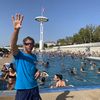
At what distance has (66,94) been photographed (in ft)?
24.7

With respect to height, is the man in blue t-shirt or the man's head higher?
the man's head

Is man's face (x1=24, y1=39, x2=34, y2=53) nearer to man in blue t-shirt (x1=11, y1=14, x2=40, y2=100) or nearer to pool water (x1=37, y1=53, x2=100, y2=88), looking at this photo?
man in blue t-shirt (x1=11, y1=14, x2=40, y2=100)

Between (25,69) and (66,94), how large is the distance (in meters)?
3.14

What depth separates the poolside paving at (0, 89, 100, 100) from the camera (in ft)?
24.0

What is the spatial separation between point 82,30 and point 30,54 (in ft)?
364

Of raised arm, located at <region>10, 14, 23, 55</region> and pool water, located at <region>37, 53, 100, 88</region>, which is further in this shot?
pool water, located at <region>37, 53, 100, 88</region>

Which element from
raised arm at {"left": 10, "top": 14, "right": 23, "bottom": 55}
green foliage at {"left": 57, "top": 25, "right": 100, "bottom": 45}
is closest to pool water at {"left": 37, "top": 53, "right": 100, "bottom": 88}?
raised arm at {"left": 10, "top": 14, "right": 23, "bottom": 55}

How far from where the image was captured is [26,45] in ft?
15.0

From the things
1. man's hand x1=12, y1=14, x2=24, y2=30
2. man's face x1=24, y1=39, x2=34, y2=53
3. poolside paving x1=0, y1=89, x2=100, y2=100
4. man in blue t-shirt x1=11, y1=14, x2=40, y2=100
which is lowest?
poolside paving x1=0, y1=89, x2=100, y2=100

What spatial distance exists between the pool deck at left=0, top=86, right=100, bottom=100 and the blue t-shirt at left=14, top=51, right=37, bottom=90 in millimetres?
2594

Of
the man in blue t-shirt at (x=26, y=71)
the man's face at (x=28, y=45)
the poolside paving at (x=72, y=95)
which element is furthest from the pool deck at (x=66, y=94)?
the man's face at (x=28, y=45)

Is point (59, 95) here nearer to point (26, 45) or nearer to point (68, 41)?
point (26, 45)

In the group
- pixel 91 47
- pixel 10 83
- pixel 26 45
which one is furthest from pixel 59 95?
pixel 91 47

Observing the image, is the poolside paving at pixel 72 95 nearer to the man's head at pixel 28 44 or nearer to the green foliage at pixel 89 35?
the man's head at pixel 28 44
